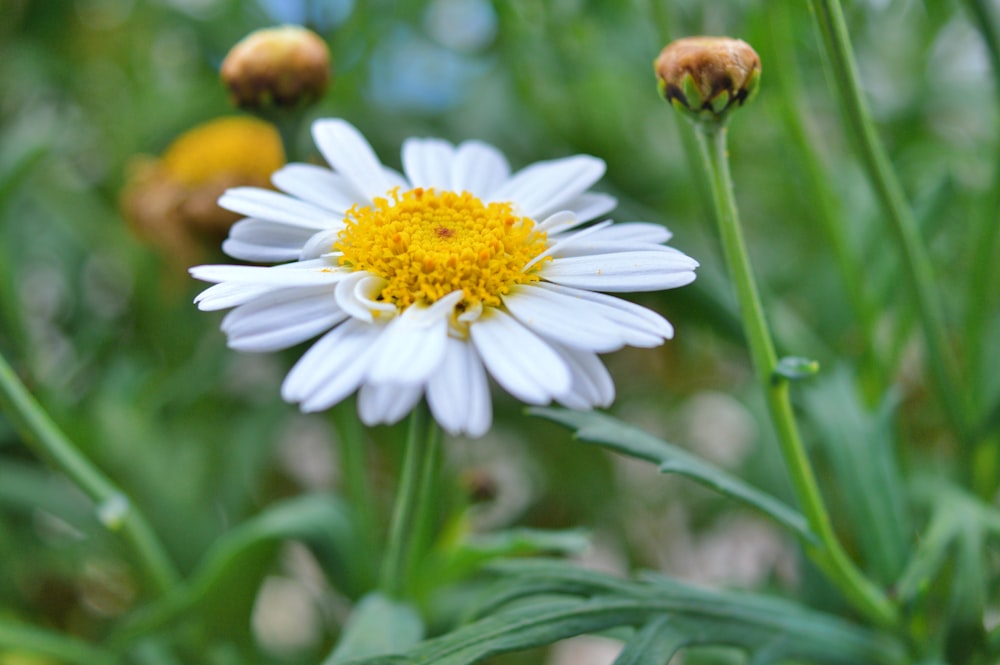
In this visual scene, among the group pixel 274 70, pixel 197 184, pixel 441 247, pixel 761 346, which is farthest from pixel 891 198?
pixel 197 184

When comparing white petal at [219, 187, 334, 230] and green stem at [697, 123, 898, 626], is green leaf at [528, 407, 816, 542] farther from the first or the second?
white petal at [219, 187, 334, 230]

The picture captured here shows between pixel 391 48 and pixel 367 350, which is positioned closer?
pixel 367 350

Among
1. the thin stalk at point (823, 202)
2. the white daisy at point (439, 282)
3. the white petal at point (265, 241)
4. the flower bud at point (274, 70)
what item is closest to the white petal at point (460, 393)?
the white daisy at point (439, 282)

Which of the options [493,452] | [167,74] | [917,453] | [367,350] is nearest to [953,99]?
[917,453]

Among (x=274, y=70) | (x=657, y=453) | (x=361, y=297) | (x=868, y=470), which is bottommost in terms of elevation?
(x=868, y=470)

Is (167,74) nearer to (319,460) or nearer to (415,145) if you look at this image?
(319,460)

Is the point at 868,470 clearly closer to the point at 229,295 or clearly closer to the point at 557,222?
the point at 557,222
